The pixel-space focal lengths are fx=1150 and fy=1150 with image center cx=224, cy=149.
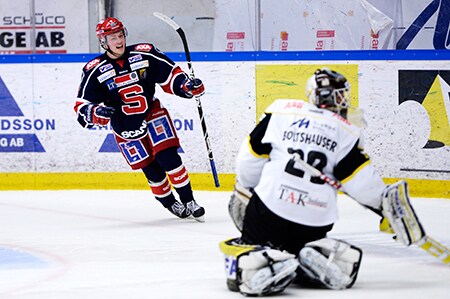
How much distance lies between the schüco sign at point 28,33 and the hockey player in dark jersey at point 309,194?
175 inches

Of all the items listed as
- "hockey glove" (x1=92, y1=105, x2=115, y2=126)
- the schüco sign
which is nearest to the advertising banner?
the schüco sign

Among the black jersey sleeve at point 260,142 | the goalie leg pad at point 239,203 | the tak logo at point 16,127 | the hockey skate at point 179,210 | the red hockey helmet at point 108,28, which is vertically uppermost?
the red hockey helmet at point 108,28

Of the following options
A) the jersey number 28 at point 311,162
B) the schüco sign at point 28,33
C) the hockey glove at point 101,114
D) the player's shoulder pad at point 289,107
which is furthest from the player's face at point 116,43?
the jersey number 28 at point 311,162

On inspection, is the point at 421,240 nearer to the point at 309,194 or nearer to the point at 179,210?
the point at 309,194

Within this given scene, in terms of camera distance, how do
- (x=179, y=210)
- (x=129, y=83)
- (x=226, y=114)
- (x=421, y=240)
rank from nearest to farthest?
(x=421, y=240), (x=129, y=83), (x=179, y=210), (x=226, y=114)

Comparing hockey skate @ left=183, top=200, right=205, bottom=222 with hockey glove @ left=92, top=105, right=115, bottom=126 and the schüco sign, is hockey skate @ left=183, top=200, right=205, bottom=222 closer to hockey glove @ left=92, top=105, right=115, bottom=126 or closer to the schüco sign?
hockey glove @ left=92, top=105, right=115, bottom=126

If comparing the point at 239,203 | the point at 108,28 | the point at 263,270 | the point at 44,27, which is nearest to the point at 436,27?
the point at 108,28

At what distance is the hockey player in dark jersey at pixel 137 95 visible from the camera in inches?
251

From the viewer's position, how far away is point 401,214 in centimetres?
418

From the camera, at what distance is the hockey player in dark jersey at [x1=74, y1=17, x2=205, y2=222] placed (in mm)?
6379

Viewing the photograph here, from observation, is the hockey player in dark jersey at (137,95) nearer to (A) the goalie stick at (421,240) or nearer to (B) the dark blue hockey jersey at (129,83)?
(B) the dark blue hockey jersey at (129,83)

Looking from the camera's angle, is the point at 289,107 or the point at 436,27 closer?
the point at 289,107

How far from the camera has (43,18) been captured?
333 inches

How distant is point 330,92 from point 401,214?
52cm
